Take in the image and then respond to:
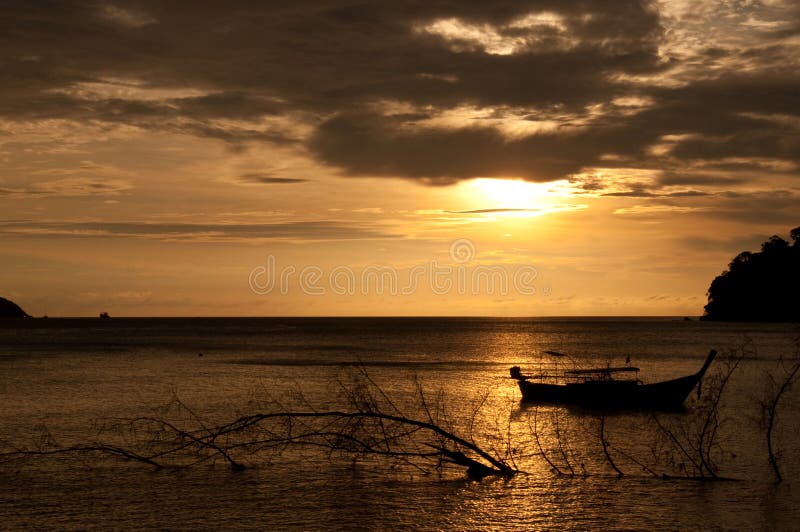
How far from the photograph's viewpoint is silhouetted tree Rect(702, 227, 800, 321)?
170 meters

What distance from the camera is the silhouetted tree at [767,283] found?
559ft

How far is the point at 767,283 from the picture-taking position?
18250 centimetres

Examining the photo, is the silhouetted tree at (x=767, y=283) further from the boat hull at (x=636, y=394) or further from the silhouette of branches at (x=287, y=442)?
the silhouette of branches at (x=287, y=442)

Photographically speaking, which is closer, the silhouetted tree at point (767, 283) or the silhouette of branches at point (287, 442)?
the silhouette of branches at point (287, 442)

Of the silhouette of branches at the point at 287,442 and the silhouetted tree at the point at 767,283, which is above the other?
the silhouetted tree at the point at 767,283

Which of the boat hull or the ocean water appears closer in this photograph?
the ocean water

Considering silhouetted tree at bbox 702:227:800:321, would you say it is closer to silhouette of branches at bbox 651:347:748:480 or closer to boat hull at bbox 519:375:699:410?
boat hull at bbox 519:375:699:410

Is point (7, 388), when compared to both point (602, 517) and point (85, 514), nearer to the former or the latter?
point (85, 514)

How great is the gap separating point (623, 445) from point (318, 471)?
33.5ft

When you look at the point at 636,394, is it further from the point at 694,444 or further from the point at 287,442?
the point at 287,442

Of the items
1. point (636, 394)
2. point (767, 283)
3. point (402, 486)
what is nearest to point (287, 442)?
point (402, 486)

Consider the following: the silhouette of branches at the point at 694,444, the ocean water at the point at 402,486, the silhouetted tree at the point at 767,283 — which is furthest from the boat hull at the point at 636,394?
the silhouetted tree at the point at 767,283

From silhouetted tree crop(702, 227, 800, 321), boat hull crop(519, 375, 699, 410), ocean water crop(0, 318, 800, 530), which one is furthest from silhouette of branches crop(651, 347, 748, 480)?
silhouetted tree crop(702, 227, 800, 321)

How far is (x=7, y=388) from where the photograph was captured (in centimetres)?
4509
